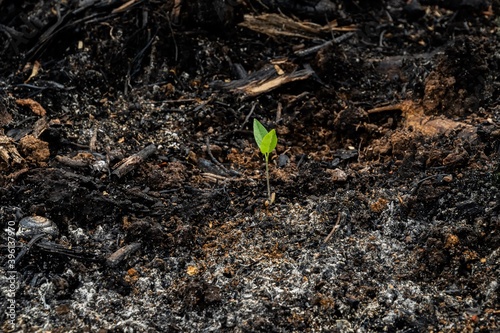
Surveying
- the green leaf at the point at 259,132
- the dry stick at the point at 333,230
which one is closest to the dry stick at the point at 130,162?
the green leaf at the point at 259,132

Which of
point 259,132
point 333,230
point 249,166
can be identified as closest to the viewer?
point 333,230

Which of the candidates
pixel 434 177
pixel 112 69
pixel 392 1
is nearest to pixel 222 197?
pixel 434 177

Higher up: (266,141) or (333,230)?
(266,141)

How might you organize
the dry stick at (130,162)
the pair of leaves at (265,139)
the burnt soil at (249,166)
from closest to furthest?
the burnt soil at (249,166) < the pair of leaves at (265,139) < the dry stick at (130,162)

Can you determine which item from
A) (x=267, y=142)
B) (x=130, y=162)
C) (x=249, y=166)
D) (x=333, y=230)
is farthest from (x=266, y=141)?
(x=130, y=162)

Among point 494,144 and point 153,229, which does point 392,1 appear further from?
point 153,229

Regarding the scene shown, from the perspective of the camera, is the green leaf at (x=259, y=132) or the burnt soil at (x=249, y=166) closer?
the burnt soil at (x=249, y=166)

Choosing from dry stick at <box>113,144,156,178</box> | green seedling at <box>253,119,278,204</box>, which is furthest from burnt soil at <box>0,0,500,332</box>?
green seedling at <box>253,119,278,204</box>

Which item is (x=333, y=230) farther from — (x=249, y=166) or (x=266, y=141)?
(x=249, y=166)

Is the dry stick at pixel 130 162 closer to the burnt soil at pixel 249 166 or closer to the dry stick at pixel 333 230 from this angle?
the burnt soil at pixel 249 166

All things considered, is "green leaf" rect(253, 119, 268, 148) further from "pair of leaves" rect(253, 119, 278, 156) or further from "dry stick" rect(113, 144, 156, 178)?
"dry stick" rect(113, 144, 156, 178)
